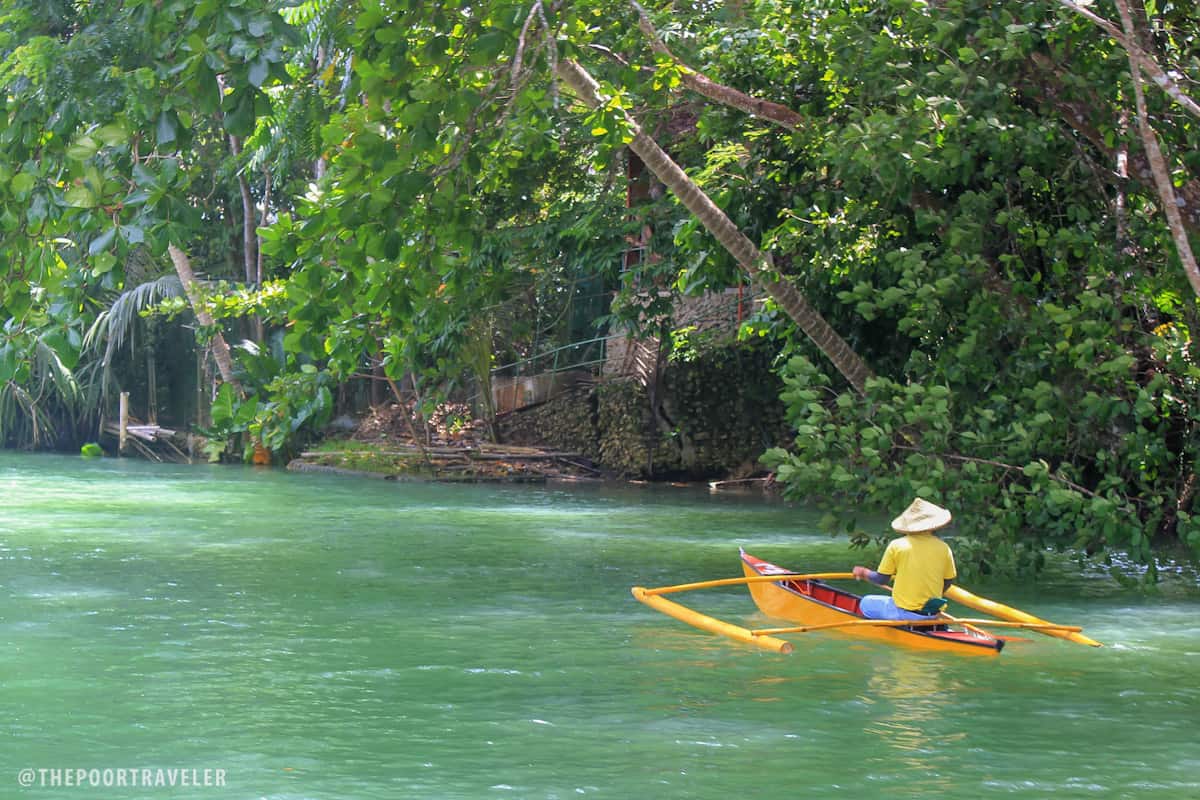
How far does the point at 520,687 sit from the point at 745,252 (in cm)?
459

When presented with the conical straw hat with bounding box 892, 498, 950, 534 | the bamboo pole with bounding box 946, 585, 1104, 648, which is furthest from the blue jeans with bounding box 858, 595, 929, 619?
the bamboo pole with bounding box 946, 585, 1104, 648

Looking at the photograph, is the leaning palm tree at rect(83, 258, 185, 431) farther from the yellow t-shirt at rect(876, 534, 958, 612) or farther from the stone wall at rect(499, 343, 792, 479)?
the yellow t-shirt at rect(876, 534, 958, 612)

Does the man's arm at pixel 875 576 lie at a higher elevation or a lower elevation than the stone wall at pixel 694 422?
lower

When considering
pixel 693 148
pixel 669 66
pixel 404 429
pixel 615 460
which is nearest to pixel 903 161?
pixel 669 66

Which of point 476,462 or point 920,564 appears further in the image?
point 476,462

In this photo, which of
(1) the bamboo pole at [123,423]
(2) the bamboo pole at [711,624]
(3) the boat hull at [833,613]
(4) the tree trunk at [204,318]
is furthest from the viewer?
(1) the bamboo pole at [123,423]

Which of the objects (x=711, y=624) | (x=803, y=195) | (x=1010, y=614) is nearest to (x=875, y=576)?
(x=1010, y=614)

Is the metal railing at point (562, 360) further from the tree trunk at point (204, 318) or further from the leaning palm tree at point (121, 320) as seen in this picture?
the leaning palm tree at point (121, 320)

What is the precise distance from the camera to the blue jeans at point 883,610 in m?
8.83

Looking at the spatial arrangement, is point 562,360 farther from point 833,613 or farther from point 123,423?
point 833,613

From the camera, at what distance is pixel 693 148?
15.7 meters

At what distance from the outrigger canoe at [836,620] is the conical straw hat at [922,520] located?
508mm

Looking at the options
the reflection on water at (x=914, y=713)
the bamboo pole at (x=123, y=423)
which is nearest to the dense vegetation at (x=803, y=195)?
the reflection on water at (x=914, y=713)

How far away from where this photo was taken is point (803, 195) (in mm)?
12758
